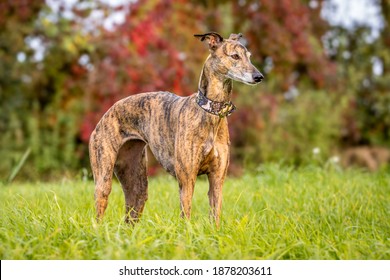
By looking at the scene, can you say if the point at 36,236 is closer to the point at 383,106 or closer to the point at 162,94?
the point at 162,94

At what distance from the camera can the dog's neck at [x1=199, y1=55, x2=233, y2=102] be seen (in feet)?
15.3

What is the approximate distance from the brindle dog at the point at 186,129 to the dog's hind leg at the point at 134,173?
11mm

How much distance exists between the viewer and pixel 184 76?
1195cm

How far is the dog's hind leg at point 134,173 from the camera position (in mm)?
5418

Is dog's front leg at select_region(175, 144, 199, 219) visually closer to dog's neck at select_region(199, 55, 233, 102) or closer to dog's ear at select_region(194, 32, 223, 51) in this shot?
dog's neck at select_region(199, 55, 233, 102)

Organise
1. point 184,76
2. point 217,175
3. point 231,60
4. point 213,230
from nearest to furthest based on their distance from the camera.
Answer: point 213,230
point 231,60
point 217,175
point 184,76

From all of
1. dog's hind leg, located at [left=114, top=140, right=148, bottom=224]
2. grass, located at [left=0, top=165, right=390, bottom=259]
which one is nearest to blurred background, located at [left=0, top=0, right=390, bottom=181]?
grass, located at [left=0, top=165, right=390, bottom=259]

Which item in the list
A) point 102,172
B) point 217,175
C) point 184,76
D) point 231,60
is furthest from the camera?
point 184,76

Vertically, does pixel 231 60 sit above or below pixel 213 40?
below

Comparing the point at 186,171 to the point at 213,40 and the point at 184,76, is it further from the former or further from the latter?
the point at 184,76

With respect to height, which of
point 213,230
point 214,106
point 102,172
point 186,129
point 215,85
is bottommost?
point 213,230

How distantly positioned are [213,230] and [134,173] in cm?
133

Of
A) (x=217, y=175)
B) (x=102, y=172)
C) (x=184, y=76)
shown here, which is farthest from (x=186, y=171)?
(x=184, y=76)

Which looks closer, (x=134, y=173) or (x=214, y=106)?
(x=214, y=106)
